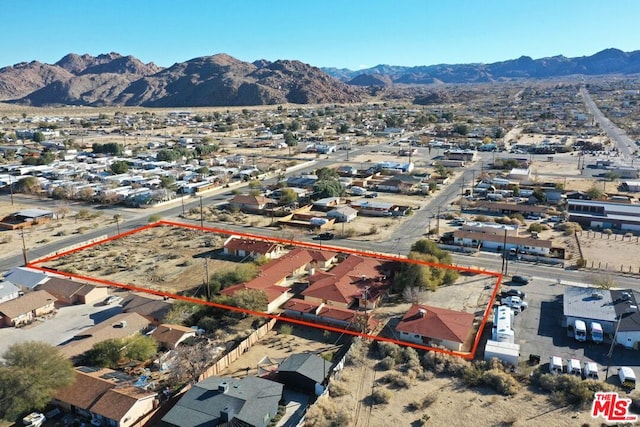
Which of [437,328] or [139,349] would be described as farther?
[437,328]

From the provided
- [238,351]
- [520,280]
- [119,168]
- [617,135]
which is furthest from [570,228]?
[617,135]

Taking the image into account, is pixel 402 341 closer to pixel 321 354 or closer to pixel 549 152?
pixel 321 354

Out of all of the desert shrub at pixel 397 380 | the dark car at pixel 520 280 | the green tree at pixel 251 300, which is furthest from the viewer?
the dark car at pixel 520 280

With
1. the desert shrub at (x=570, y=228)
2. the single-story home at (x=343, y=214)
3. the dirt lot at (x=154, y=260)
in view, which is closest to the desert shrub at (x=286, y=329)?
the dirt lot at (x=154, y=260)

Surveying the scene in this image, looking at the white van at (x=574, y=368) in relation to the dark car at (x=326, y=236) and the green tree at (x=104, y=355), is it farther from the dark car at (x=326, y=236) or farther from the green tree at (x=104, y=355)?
the dark car at (x=326, y=236)

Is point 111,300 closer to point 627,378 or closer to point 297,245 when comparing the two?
point 297,245

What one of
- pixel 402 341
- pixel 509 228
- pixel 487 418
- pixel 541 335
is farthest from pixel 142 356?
pixel 509 228
